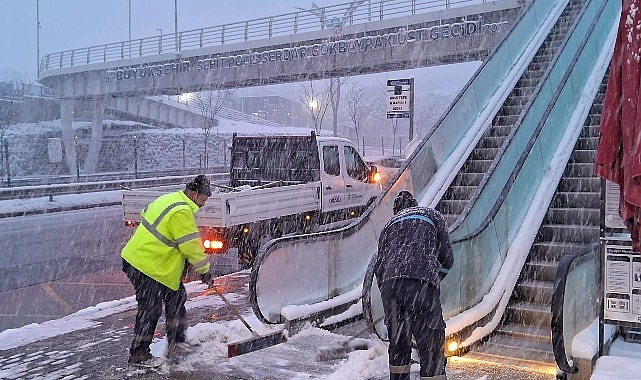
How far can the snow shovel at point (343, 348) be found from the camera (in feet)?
22.5

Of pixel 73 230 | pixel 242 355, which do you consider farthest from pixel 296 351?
pixel 73 230

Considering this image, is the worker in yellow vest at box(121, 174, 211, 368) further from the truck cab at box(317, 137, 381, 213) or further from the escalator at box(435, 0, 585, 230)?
→ the truck cab at box(317, 137, 381, 213)

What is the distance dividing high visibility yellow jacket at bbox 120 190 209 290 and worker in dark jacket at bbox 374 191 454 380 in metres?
2.12

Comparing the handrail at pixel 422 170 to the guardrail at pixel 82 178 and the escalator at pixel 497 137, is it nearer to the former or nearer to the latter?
the escalator at pixel 497 137

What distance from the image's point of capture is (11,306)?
376 inches

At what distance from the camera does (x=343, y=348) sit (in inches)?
278

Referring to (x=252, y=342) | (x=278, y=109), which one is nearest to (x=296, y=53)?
(x=252, y=342)

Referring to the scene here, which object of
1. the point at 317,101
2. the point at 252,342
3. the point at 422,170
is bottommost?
the point at 252,342

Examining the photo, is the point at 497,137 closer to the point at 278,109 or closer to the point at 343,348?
the point at 343,348

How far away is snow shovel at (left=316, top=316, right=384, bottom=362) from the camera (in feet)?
22.5

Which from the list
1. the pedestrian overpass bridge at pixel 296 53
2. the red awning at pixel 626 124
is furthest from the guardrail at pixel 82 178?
the red awning at pixel 626 124

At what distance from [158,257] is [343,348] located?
7.17 feet

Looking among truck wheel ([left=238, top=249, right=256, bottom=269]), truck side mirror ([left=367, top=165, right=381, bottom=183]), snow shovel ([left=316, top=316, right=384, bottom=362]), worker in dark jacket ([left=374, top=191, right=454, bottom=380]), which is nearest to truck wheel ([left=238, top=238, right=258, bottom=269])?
truck wheel ([left=238, top=249, right=256, bottom=269])

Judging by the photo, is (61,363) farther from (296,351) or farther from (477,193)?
(477,193)
